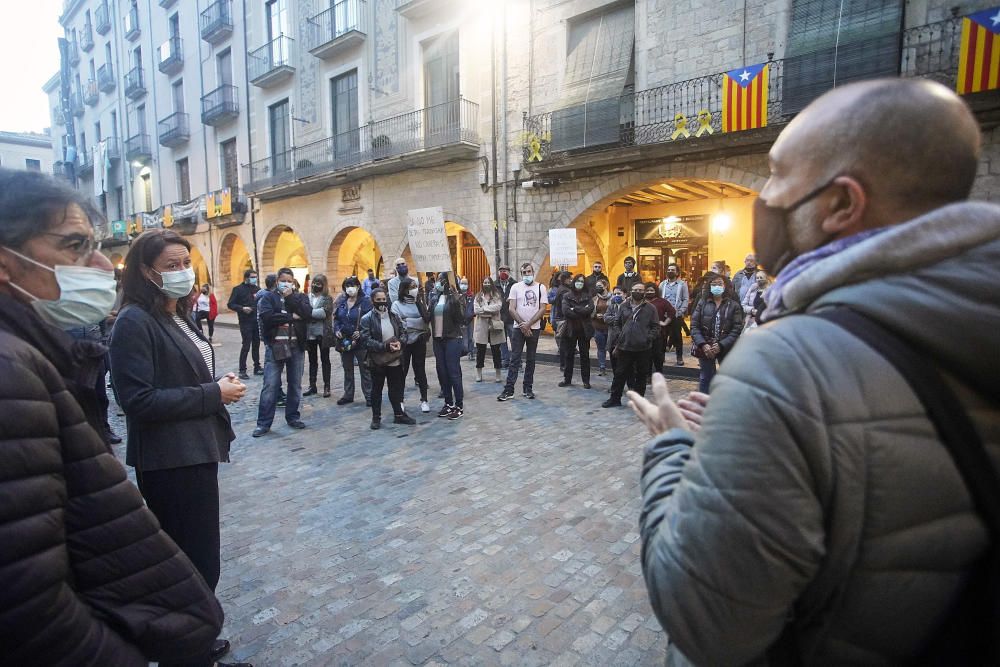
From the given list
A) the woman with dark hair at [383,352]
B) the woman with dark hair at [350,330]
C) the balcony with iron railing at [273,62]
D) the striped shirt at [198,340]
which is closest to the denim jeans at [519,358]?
the woman with dark hair at [383,352]

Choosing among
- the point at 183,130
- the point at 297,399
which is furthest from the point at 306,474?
the point at 183,130

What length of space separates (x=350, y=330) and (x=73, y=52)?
1578 inches

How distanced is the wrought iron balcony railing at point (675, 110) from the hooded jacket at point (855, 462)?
10067mm

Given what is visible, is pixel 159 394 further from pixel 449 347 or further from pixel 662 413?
pixel 449 347

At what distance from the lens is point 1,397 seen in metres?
1.00

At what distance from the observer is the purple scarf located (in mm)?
893

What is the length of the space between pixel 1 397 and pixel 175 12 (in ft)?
98.2

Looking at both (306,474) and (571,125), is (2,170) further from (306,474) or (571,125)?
(571,125)

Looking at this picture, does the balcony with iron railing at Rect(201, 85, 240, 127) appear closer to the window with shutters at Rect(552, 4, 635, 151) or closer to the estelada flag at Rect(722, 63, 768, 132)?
the window with shutters at Rect(552, 4, 635, 151)

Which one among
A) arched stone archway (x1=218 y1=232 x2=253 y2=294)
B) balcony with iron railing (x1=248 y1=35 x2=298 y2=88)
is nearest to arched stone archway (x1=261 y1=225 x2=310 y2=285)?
arched stone archway (x1=218 y1=232 x2=253 y2=294)

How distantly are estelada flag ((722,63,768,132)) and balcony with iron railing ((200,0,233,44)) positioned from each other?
1919 centimetres

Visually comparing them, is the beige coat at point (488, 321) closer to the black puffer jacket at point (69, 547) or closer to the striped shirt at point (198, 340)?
the striped shirt at point (198, 340)

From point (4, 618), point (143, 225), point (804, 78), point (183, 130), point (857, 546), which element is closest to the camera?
point (857, 546)

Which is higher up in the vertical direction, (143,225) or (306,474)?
(143,225)
